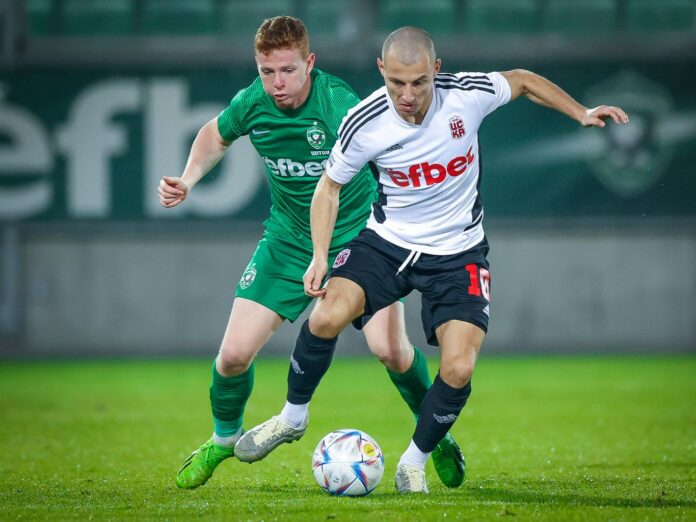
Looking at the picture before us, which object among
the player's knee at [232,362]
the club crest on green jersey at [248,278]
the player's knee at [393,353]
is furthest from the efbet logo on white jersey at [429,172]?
the player's knee at [232,362]

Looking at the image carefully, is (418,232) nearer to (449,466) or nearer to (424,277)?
(424,277)

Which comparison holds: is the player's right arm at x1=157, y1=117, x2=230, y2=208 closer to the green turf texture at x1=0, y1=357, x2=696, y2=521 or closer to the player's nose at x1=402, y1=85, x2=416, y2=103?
the player's nose at x1=402, y1=85, x2=416, y2=103

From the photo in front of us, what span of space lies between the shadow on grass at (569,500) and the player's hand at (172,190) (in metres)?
2.04

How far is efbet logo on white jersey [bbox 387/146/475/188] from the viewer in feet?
18.3

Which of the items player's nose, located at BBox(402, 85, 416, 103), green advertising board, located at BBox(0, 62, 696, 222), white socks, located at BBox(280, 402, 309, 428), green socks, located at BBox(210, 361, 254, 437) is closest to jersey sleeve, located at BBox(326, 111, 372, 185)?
player's nose, located at BBox(402, 85, 416, 103)

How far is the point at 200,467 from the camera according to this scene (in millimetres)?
6008

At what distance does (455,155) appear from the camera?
5.58 metres

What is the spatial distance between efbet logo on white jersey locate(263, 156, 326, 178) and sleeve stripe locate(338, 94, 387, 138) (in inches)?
23.2

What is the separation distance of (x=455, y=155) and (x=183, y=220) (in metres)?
10.3

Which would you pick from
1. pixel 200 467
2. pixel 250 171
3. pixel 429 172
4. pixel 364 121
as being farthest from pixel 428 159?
pixel 250 171

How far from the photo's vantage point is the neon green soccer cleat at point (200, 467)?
597 centimetres

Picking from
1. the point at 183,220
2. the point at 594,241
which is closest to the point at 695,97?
the point at 594,241

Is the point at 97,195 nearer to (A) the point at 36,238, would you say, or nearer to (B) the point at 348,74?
(A) the point at 36,238

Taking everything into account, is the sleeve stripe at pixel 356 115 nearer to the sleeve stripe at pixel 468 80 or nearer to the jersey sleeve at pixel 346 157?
the jersey sleeve at pixel 346 157
